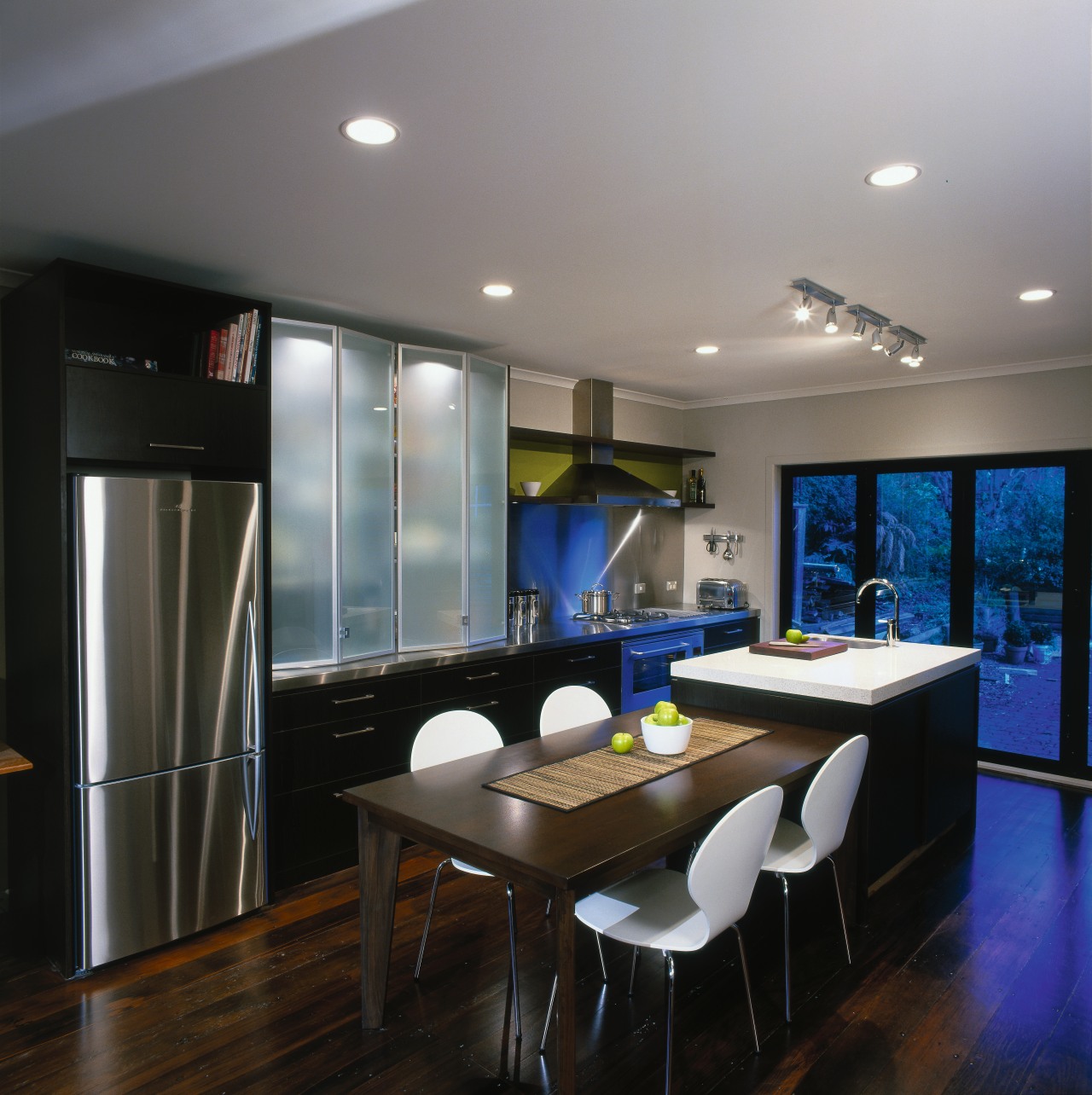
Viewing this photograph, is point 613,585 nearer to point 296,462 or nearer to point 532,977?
point 296,462

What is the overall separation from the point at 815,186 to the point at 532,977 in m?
2.65

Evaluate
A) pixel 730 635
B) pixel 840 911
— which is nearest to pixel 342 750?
pixel 840 911

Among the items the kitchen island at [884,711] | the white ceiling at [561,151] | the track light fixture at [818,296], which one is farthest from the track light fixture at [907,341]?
the kitchen island at [884,711]

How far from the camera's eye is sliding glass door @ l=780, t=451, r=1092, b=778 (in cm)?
486

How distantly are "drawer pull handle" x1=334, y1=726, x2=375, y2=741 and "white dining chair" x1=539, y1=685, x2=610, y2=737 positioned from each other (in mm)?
863

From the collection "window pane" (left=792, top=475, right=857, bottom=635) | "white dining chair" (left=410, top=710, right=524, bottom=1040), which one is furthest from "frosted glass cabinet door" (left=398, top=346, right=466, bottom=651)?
"window pane" (left=792, top=475, right=857, bottom=635)

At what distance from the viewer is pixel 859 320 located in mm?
3684

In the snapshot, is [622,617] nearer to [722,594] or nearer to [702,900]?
[722,594]

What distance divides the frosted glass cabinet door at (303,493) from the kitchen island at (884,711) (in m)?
1.62

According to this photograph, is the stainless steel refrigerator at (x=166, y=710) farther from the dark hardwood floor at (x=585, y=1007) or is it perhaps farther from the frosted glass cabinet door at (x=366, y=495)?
the frosted glass cabinet door at (x=366, y=495)

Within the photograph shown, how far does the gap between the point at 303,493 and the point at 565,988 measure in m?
2.44

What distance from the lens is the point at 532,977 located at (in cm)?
273

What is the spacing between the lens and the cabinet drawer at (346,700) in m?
3.41

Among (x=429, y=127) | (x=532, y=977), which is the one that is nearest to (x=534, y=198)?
(x=429, y=127)
